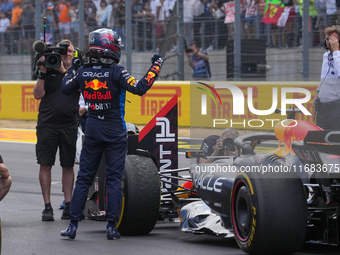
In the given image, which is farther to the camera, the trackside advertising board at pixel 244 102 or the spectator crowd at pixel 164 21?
the spectator crowd at pixel 164 21

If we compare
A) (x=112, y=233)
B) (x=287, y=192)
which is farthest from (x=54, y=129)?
(x=287, y=192)

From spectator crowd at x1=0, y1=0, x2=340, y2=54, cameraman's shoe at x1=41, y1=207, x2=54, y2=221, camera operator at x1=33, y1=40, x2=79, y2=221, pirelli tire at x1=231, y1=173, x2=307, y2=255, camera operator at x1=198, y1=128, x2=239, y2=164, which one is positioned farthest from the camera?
spectator crowd at x1=0, y1=0, x2=340, y2=54

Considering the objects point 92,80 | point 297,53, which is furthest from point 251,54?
point 92,80

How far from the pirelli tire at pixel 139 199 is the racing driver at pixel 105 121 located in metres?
0.07

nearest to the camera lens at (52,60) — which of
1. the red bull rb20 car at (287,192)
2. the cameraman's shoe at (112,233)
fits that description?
the cameraman's shoe at (112,233)

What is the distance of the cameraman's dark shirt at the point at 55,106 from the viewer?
7.58 m

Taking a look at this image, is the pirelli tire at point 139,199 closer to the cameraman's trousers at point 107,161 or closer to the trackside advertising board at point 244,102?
the cameraman's trousers at point 107,161

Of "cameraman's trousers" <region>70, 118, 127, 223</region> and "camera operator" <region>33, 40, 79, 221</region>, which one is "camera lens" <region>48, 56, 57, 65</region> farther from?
"cameraman's trousers" <region>70, 118, 127, 223</region>

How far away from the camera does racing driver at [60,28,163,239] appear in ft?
20.3

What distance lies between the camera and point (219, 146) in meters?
5.71

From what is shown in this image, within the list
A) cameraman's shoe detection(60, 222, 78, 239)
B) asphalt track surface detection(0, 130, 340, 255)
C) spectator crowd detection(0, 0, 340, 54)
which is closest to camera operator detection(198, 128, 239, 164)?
asphalt track surface detection(0, 130, 340, 255)

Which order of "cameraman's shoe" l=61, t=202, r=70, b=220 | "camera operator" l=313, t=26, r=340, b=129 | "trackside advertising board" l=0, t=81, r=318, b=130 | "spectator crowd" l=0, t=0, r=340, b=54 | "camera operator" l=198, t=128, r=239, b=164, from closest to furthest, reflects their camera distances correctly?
"trackside advertising board" l=0, t=81, r=318, b=130
"camera operator" l=313, t=26, r=340, b=129
"camera operator" l=198, t=128, r=239, b=164
"cameraman's shoe" l=61, t=202, r=70, b=220
"spectator crowd" l=0, t=0, r=340, b=54

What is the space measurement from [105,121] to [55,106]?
149 centimetres

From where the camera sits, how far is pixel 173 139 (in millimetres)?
7398
